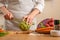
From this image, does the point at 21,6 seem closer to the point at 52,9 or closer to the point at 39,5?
the point at 39,5

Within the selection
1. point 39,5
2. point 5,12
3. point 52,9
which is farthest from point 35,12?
point 52,9

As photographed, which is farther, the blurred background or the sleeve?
the blurred background

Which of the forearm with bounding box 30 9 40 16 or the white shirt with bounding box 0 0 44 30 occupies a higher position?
the white shirt with bounding box 0 0 44 30

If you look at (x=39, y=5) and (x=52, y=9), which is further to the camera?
(x=52, y=9)

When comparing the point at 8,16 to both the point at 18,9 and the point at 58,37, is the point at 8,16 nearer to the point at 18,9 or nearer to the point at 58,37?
the point at 18,9

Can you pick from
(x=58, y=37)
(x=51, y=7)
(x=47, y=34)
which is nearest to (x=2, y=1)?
(x=47, y=34)

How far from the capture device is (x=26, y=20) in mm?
1366

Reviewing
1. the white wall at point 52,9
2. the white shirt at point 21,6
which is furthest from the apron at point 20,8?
the white wall at point 52,9

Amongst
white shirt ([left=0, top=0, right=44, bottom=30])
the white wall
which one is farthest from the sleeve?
the white wall

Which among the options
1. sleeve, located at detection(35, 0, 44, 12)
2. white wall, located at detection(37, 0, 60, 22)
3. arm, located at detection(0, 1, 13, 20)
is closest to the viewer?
arm, located at detection(0, 1, 13, 20)

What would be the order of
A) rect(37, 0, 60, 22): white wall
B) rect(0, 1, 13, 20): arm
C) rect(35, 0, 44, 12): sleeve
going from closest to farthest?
rect(0, 1, 13, 20): arm, rect(35, 0, 44, 12): sleeve, rect(37, 0, 60, 22): white wall

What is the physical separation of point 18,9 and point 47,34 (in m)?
0.53

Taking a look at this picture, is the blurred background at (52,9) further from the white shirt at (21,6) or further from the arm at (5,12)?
the arm at (5,12)

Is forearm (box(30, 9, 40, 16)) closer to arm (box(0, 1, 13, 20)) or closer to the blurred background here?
arm (box(0, 1, 13, 20))
